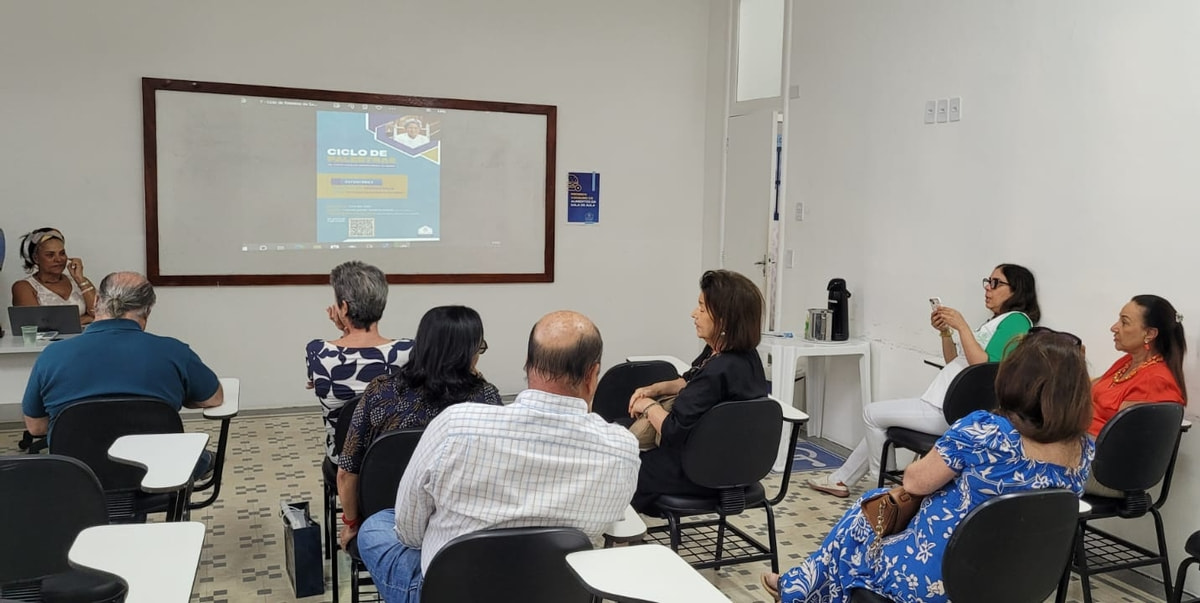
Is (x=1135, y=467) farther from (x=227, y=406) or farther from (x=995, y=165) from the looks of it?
(x=227, y=406)

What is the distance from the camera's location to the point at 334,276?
10.5 ft

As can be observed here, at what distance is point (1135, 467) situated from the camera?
119 inches

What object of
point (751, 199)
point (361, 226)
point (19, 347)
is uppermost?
point (751, 199)

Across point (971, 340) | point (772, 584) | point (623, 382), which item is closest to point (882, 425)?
point (971, 340)

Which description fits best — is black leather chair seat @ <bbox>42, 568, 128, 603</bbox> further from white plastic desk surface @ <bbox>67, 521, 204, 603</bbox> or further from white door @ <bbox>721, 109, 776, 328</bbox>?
white door @ <bbox>721, 109, 776, 328</bbox>

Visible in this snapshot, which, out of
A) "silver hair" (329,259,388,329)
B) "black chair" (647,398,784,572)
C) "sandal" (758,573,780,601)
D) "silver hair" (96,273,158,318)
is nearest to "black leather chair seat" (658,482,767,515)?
"black chair" (647,398,784,572)

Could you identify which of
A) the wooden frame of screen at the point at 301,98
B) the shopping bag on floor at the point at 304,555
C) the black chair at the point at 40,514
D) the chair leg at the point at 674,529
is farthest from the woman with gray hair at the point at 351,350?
the wooden frame of screen at the point at 301,98

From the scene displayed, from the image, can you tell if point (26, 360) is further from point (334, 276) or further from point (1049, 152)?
point (1049, 152)

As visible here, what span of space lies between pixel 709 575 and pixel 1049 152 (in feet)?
7.79

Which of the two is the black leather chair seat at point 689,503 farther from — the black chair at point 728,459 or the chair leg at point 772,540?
the chair leg at point 772,540

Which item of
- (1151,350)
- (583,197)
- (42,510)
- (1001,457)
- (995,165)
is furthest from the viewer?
(583,197)

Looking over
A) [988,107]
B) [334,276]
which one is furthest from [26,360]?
[988,107]

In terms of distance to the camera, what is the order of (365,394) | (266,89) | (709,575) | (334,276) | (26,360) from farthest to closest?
(266,89), (26,360), (709,575), (334,276), (365,394)

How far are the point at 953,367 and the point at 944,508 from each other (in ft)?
6.68
